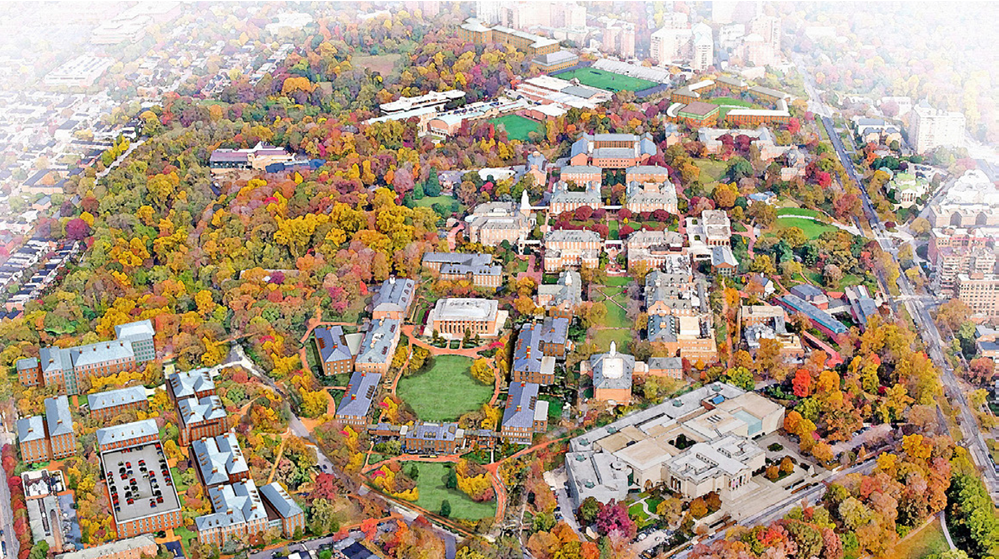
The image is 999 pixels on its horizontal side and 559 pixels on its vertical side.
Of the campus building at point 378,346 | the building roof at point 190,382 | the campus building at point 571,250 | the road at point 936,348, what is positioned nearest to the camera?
the road at point 936,348

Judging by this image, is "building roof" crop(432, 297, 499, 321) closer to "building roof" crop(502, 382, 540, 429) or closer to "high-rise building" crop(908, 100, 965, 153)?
"building roof" crop(502, 382, 540, 429)

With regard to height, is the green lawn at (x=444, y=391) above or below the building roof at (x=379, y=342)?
below

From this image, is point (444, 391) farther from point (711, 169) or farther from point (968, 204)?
point (968, 204)

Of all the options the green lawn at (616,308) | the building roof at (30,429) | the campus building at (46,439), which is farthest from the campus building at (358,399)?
the green lawn at (616,308)

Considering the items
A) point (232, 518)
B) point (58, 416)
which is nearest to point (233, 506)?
point (232, 518)

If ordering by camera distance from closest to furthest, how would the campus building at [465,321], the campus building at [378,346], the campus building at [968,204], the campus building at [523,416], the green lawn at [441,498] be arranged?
Result: the green lawn at [441,498] < the campus building at [523,416] < the campus building at [378,346] < the campus building at [465,321] < the campus building at [968,204]

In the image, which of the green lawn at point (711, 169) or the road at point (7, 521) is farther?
the green lawn at point (711, 169)

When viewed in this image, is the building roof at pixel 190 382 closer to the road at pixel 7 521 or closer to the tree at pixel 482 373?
the road at pixel 7 521
